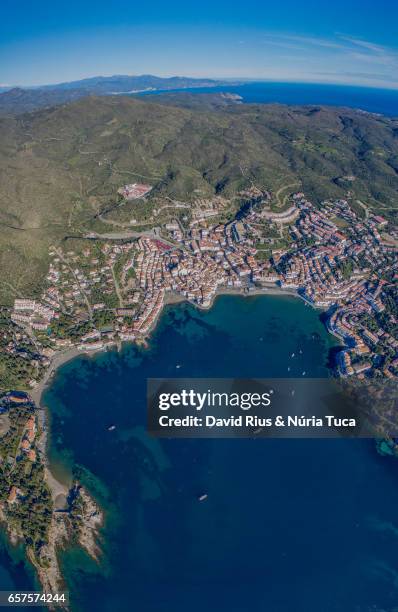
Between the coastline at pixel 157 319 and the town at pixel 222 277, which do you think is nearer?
the coastline at pixel 157 319

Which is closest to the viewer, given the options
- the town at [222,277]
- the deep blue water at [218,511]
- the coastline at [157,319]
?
the deep blue water at [218,511]

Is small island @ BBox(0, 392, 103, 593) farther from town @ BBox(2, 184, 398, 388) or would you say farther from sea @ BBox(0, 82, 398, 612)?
town @ BBox(2, 184, 398, 388)

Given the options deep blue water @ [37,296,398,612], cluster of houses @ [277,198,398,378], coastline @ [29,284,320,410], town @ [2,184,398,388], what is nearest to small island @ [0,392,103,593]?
deep blue water @ [37,296,398,612]

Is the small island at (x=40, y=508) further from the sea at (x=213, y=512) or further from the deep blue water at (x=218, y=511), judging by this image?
the deep blue water at (x=218, y=511)

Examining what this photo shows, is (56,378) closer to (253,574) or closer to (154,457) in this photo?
(154,457)

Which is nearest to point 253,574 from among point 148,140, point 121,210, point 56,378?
point 56,378

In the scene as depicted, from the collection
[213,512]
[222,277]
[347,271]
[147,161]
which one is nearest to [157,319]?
[222,277]

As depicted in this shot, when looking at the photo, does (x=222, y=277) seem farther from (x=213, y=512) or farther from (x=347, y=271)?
(x=213, y=512)

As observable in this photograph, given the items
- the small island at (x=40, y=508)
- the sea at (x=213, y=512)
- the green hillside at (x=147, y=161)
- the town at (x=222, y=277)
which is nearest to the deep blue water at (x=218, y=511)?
the sea at (x=213, y=512)

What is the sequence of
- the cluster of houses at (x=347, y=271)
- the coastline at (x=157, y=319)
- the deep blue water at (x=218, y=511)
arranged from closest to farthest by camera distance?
the deep blue water at (x=218, y=511)
the coastline at (x=157, y=319)
the cluster of houses at (x=347, y=271)
